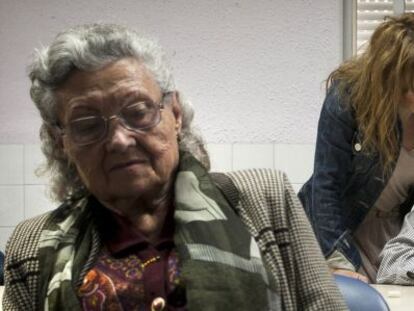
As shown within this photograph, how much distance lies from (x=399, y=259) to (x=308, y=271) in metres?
0.67

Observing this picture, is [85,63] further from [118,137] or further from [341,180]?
[341,180]

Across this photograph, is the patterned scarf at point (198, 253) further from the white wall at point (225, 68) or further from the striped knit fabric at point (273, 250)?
the white wall at point (225, 68)

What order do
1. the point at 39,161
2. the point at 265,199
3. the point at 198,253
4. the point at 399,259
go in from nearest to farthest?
the point at 198,253, the point at 265,199, the point at 399,259, the point at 39,161

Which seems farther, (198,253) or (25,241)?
(25,241)

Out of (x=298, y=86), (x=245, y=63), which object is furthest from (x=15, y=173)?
(x=298, y=86)

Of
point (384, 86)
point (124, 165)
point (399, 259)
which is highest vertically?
point (384, 86)

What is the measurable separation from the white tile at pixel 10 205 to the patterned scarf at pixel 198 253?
77.7 inches

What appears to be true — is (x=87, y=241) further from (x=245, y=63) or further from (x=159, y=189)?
(x=245, y=63)

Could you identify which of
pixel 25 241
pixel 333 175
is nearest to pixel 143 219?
pixel 25 241

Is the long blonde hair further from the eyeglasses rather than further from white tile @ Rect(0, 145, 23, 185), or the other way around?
white tile @ Rect(0, 145, 23, 185)

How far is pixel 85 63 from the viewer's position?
127 centimetres

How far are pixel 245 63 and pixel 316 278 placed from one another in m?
2.12

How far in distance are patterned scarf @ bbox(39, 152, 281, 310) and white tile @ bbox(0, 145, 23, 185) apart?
1953 millimetres

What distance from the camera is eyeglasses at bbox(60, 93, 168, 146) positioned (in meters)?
1.27
